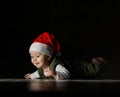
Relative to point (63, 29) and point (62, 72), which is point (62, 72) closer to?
point (62, 72)

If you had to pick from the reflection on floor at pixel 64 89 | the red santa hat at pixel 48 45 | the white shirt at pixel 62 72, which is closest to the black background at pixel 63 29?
the red santa hat at pixel 48 45

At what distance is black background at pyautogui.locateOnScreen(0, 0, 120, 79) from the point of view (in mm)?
2402

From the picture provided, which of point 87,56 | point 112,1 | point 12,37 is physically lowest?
point 87,56

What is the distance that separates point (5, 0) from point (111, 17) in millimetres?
627

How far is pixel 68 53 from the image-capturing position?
247 centimetres

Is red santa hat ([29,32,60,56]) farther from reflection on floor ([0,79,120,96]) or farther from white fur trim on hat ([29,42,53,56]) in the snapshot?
reflection on floor ([0,79,120,96])

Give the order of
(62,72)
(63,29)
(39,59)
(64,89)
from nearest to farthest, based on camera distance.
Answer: (64,89)
(62,72)
(39,59)
(63,29)

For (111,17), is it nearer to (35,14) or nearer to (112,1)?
(112,1)

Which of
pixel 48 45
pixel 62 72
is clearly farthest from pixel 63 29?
pixel 62 72

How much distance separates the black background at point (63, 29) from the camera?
7.88ft

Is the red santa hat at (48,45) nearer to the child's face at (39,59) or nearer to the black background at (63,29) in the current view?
the child's face at (39,59)

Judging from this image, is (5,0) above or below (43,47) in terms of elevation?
above

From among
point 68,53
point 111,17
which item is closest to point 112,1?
point 111,17

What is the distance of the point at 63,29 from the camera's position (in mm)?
2432
